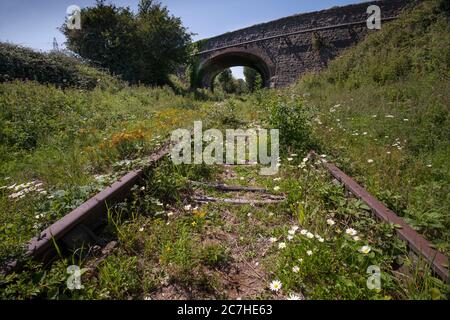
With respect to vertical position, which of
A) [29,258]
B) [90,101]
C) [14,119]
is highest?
[90,101]

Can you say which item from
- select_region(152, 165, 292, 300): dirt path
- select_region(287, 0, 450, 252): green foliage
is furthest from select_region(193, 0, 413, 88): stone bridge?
select_region(152, 165, 292, 300): dirt path

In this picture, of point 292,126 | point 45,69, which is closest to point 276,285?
point 292,126

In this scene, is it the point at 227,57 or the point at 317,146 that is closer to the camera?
the point at 317,146

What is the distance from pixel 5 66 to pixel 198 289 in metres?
12.7

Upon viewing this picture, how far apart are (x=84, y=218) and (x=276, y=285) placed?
6.42 feet

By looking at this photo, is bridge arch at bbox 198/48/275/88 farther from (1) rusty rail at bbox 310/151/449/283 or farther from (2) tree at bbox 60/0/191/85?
(1) rusty rail at bbox 310/151/449/283

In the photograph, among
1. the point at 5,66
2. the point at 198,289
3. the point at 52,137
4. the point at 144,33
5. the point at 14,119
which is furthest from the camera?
the point at 144,33

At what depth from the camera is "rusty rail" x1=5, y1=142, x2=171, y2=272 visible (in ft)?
7.06

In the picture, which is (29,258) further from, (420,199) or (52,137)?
(52,137)

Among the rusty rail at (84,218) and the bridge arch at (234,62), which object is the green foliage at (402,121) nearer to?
the rusty rail at (84,218)

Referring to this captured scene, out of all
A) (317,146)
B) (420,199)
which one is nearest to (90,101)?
(317,146)

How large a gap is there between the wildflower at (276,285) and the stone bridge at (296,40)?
21155mm

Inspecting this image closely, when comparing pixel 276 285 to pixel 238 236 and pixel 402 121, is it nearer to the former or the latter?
pixel 238 236

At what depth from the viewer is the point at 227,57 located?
26.0m
